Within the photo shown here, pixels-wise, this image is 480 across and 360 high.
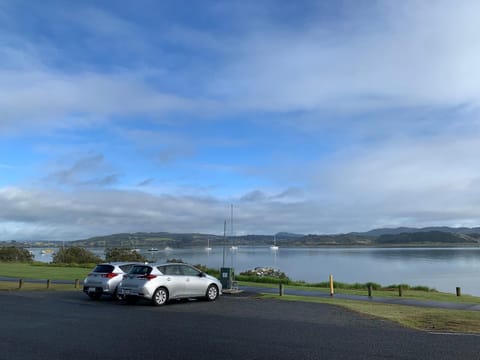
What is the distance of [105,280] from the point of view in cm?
1873

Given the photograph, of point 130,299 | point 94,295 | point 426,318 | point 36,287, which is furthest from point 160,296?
point 36,287

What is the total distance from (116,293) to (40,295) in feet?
13.8

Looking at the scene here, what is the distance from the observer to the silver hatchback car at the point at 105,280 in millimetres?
18641

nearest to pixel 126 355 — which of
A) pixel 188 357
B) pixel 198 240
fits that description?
pixel 188 357

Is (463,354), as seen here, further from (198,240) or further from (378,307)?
(198,240)

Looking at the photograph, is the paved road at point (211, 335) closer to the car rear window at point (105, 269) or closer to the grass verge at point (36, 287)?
the car rear window at point (105, 269)

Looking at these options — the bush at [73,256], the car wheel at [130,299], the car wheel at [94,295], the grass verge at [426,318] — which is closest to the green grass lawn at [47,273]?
the car wheel at [94,295]

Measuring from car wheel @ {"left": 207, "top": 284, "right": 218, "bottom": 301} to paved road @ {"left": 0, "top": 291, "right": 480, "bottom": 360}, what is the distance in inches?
101

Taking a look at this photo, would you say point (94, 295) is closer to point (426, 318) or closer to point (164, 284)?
point (164, 284)

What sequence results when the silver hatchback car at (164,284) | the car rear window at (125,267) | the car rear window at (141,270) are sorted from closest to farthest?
the silver hatchback car at (164,284) < the car rear window at (141,270) < the car rear window at (125,267)

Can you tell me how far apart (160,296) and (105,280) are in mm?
3087

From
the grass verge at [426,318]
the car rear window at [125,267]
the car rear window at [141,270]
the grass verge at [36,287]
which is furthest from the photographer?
the grass verge at [36,287]

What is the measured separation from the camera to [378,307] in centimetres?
1684

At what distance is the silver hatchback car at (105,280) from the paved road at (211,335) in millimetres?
2570
